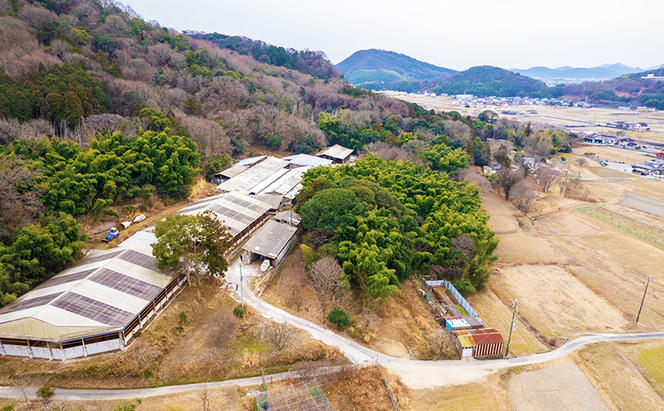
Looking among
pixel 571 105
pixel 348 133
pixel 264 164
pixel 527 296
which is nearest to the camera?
pixel 527 296

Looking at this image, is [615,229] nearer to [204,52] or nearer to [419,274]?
[419,274]

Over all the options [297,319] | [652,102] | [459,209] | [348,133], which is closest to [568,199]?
[459,209]

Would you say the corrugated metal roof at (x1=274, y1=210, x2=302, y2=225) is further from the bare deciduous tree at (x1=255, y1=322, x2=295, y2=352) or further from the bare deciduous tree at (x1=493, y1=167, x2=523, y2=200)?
the bare deciduous tree at (x1=493, y1=167, x2=523, y2=200)

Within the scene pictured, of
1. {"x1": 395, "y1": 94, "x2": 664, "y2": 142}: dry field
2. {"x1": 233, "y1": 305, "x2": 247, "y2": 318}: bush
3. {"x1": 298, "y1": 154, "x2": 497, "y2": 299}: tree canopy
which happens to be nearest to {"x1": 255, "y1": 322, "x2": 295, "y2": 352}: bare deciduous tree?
{"x1": 233, "y1": 305, "x2": 247, "y2": 318}: bush

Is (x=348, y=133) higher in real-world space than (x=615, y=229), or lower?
higher

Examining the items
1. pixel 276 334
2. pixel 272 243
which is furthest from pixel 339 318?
pixel 272 243

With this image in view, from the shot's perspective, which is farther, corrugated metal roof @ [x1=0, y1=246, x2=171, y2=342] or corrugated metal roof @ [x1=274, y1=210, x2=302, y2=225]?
corrugated metal roof @ [x1=274, y1=210, x2=302, y2=225]

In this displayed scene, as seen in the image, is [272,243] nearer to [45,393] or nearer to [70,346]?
[70,346]

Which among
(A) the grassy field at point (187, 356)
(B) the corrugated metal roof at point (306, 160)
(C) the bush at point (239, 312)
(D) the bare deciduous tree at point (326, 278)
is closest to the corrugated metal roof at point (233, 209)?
(A) the grassy field at point (187, 356)
